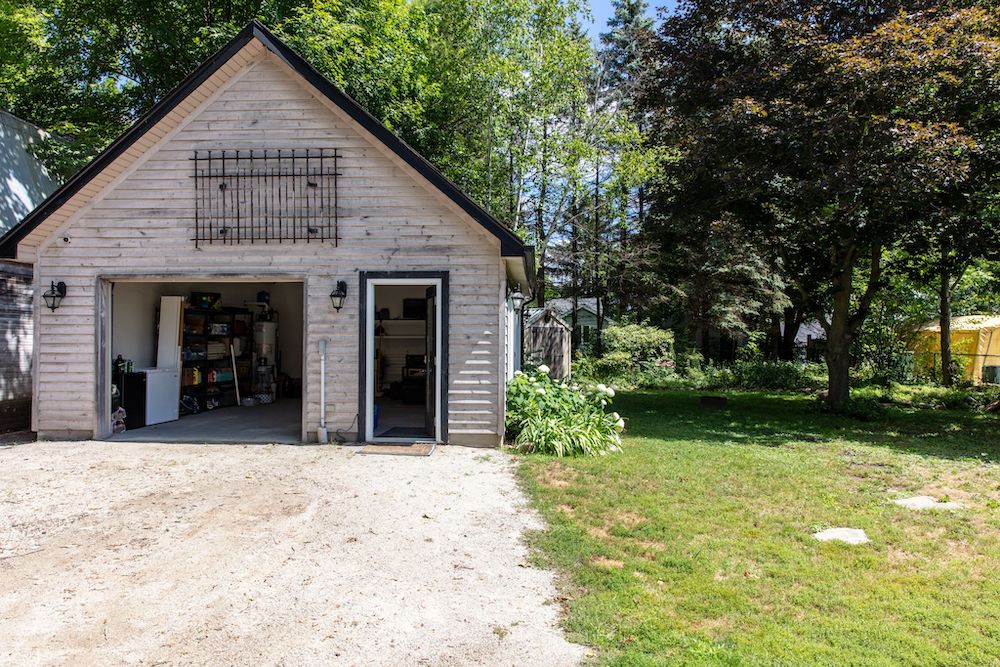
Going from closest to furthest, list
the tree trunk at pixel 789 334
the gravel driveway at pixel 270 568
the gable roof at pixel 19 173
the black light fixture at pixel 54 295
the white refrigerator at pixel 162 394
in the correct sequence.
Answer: the gravel driveway at pixel 270 568 < the black light fixture at pixel 54 295 < the white refrigerator at pixel 162 394 < the gable roof at pixel 19 173 < the tree trunk at pixel 789 334

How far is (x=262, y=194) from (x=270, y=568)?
574 centimetres

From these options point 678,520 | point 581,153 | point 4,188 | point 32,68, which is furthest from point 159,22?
point 678,520

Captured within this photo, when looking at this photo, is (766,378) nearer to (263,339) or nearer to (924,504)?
(924,504)

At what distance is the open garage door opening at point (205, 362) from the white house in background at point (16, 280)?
2163 mm

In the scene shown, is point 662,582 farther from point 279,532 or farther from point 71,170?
point 71,170

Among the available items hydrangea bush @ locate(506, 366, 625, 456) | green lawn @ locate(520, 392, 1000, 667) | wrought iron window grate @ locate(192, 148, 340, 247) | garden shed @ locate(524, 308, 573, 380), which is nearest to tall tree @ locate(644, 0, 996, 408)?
green lawn @ locate(520, 392, 1000, 667)

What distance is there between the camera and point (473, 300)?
7859 millimetres

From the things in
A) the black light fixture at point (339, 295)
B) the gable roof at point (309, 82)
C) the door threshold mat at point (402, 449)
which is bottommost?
the door threshold mat at point (402, 449)

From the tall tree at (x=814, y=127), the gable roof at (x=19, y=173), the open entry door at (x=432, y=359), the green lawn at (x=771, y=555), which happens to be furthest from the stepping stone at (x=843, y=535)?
the gable roof at (x=19, y=173)

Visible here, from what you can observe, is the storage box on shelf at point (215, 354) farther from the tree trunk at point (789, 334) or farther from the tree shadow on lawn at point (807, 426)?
the tree trunk at point (789, 334)

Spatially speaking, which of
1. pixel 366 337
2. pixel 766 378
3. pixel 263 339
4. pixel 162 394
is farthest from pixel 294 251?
pixel 766 378

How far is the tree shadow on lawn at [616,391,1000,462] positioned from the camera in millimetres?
8789

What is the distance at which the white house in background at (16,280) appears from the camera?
→ 1086 cm

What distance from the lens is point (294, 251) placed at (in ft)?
26.5
